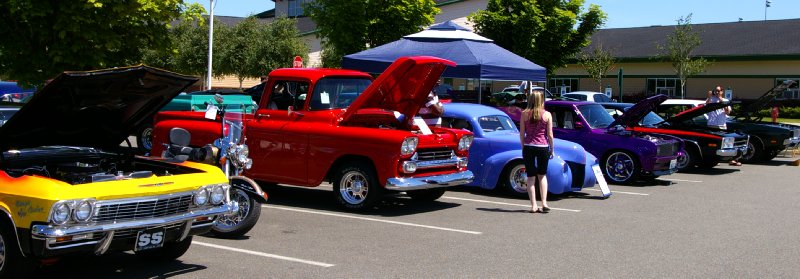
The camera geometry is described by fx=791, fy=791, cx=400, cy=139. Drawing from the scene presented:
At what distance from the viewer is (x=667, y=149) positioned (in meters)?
14.1

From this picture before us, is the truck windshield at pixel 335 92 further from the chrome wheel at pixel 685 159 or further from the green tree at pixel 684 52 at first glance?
the green tree at pixel 684 52

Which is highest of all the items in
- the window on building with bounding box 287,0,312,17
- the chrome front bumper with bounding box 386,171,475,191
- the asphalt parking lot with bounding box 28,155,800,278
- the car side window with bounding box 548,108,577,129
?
the window on building with bounding box 287,0,312,17

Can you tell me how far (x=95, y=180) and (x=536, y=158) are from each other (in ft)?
20.0

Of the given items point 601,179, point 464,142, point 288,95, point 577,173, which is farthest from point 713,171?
point 288,95

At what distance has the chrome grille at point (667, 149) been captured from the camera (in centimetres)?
1384

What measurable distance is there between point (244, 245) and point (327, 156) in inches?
98.4

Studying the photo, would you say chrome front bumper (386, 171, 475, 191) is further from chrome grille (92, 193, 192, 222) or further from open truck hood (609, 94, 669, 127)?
open truck hood (609, 94, 669, 127)

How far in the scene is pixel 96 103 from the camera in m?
6.39

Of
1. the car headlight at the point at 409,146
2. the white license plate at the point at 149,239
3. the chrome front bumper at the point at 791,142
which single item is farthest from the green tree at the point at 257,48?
the white license plate at the point at 149,239

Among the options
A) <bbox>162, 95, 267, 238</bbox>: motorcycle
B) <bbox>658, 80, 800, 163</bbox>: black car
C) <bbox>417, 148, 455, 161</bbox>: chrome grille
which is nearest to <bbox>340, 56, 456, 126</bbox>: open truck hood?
<bbox>417, 148, 455, 161</bbox>: chrome grille

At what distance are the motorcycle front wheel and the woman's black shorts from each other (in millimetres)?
3869

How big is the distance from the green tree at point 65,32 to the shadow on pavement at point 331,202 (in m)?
4.99

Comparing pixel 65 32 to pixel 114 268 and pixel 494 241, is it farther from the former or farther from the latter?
pixel 494 241

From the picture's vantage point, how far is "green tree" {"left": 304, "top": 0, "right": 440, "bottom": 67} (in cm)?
2331
